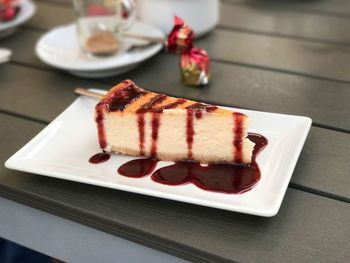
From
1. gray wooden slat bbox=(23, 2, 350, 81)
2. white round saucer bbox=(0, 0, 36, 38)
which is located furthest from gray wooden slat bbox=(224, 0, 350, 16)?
white round saucer bbox=(0, 0, 36, 38)

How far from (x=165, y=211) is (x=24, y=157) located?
0.84ft

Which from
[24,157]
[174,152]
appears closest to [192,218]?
[174,152]

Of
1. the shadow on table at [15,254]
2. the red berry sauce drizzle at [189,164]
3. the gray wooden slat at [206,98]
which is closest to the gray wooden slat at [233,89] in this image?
the gray wooden slat at [206,98]

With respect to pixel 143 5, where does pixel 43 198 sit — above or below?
below

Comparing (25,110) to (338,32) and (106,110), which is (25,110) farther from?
(338,32)

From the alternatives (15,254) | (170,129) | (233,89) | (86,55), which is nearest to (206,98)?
(233,89)

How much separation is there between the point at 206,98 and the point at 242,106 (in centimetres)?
8

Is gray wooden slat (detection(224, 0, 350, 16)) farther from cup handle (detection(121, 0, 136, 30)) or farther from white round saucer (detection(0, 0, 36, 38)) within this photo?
white round saucer (detection(0, 0, 36, 38))

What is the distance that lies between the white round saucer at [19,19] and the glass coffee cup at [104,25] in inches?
6.7

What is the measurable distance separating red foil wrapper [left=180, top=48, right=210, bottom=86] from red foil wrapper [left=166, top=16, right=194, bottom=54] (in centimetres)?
2

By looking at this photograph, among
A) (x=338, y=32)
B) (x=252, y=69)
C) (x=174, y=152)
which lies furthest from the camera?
(x=338, y=32)

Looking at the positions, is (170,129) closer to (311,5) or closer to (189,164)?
(189,164)

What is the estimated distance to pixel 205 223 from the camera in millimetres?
699

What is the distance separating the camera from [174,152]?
823mm
